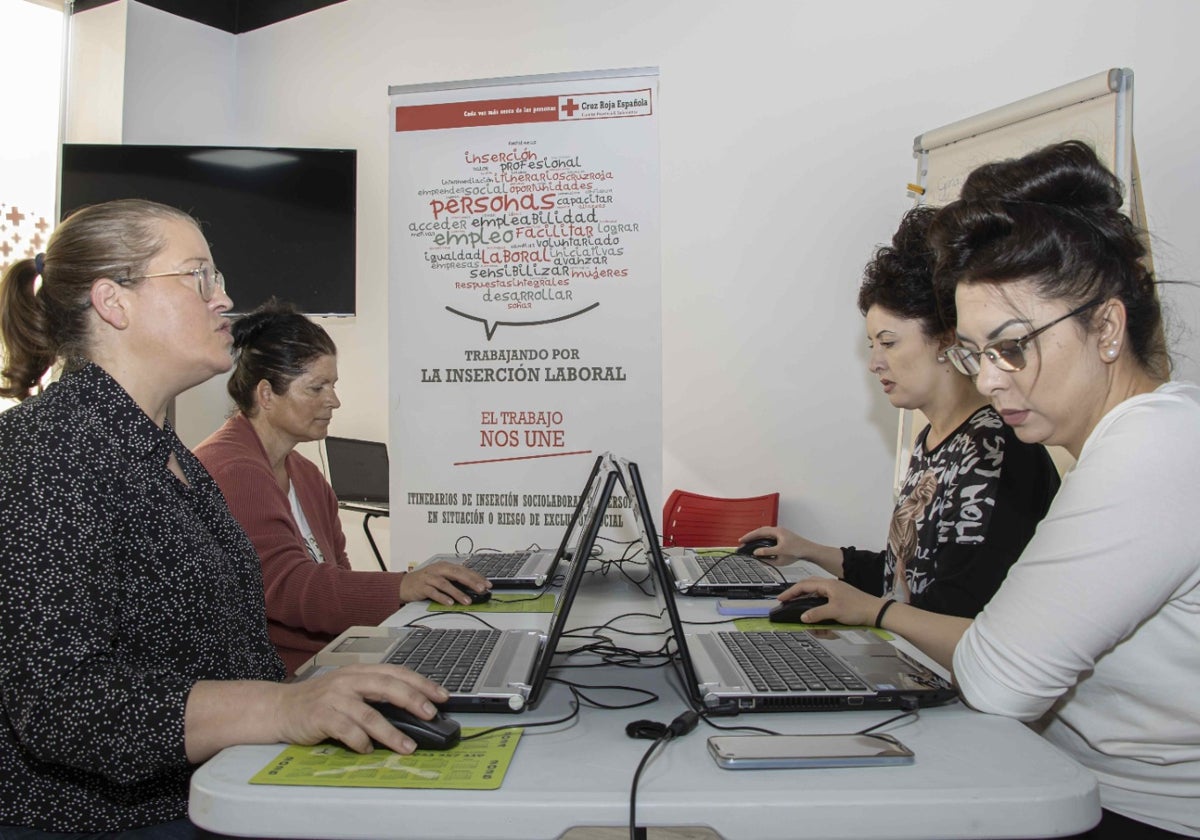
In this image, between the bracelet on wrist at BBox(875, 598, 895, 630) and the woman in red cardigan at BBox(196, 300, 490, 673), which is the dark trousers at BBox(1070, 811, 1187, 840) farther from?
the woman in red cardigan at BBox(196, 300, 490, 673)

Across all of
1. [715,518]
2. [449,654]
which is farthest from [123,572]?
[715,518]

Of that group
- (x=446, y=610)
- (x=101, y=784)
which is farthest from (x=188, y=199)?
(x=101, y=784)

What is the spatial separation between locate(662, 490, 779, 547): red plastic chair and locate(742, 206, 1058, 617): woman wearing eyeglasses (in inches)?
46.5

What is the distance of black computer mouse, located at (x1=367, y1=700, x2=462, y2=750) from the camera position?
3.37 ft

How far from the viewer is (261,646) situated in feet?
5.24

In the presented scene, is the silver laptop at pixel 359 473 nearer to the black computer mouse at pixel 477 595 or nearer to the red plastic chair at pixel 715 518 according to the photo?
the red plastic chair at pixel 715 518

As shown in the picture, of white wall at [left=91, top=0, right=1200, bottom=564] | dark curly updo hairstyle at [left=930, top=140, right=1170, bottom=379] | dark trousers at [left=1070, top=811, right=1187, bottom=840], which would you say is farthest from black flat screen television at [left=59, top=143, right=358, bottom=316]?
dark trousers at [left=1070, top=811, right=1187, bottom=840]

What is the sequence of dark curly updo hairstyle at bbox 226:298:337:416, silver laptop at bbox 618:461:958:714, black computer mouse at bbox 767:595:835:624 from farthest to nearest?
1. dark curly updo hairstyle at bbox 226:298:337:416
2. black computer mouse at bbox 767:595:835:624
3. silver laptop at bbox 618:461:958:714

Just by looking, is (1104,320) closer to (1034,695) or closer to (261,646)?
(1034,695)

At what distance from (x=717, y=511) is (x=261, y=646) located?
220 cm

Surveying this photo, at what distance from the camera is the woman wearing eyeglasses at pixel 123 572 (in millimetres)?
1102

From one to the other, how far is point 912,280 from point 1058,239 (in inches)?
28.3

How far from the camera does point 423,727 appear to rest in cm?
103

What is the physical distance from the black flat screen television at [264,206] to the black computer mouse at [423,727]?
3273 millimetres
